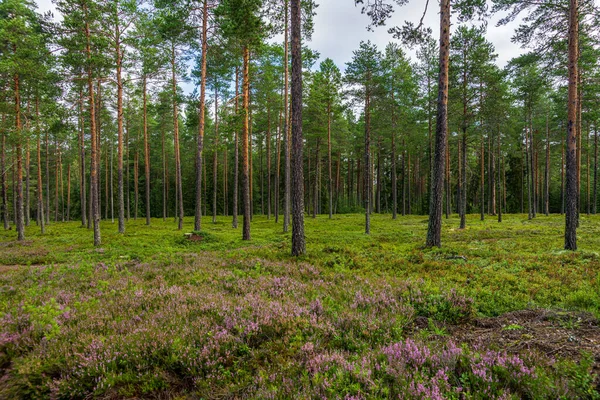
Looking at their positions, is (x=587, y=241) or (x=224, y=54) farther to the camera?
(x=224, y=54)

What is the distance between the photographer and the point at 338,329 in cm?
407

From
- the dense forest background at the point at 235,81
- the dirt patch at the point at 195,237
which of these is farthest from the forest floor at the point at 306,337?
the dense forest background at the point at 235,81

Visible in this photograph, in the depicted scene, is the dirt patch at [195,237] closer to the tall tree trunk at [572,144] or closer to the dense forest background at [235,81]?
the dense forest background at [235,81]

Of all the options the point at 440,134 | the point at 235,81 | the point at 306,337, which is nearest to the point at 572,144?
the point at 440,134

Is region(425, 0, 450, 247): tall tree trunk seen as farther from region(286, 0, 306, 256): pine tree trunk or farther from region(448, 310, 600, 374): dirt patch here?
region(448, 310, 600, 374): dirt patch

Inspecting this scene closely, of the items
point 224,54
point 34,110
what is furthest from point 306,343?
point 34,110

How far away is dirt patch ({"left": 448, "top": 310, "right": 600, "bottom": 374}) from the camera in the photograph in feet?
10.9

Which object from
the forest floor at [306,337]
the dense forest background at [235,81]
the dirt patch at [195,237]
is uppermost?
the dense forest background at [235,81]

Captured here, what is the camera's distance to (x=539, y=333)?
3.80 m

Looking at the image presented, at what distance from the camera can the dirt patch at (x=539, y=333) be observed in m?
3.32

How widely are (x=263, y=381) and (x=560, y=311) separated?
200 inches

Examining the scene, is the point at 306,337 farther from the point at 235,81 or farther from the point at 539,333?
the point at 235,81

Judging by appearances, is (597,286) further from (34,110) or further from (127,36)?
(34,110)

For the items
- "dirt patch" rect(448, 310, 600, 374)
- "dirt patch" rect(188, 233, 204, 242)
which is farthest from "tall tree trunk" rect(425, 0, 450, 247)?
"dirt patch" rect(188, 233, 204, 242)
